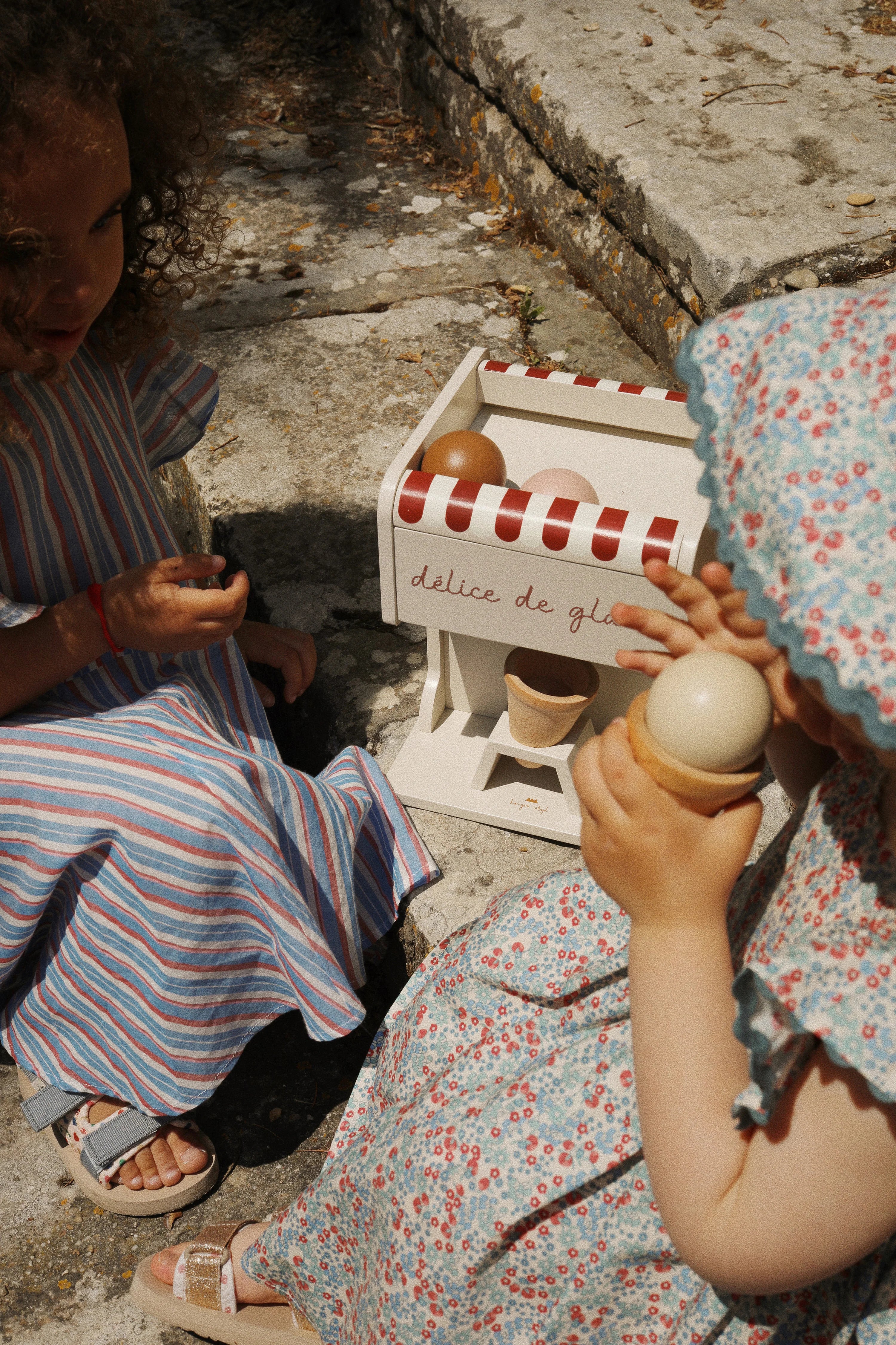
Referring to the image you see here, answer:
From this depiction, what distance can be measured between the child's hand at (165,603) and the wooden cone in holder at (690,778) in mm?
712

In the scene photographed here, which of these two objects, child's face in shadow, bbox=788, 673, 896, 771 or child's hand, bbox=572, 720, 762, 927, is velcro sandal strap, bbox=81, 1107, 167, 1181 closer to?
child's hand, bbox=572, 720, 762, 927

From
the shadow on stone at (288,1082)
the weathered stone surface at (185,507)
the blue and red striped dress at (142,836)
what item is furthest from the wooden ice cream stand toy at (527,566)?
the weathered stone surface at (185,507)

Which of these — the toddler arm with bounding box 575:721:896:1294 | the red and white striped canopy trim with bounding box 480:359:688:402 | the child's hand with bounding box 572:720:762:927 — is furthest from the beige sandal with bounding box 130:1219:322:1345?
the red and white striped canopy trim with bounding box 480:359:688:402

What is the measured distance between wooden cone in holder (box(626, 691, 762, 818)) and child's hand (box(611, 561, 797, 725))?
0.19ft

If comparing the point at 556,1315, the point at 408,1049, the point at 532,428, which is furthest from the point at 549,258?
the point at 556,1315

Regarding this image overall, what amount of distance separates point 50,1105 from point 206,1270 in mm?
325

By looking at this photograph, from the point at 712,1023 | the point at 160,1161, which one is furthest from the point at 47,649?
the point at 712,1023

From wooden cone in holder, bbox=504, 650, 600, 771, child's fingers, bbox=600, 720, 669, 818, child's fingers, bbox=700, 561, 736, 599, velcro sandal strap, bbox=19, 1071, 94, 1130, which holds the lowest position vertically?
velcro sandal strap, bbox=19, 1071, 94, 1130

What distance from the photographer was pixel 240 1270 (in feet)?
4.52

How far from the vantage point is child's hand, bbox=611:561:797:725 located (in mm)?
815

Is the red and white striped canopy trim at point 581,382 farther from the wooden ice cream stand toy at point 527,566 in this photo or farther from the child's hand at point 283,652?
the child's hand at point 283,652

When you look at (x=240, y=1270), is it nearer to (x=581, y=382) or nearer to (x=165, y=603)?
(x=165, y=603)

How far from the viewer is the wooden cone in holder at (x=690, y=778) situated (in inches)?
31.0

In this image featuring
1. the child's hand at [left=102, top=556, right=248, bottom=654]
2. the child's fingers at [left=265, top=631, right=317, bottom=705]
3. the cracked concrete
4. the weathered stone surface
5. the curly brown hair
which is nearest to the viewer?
the curly brown hair
